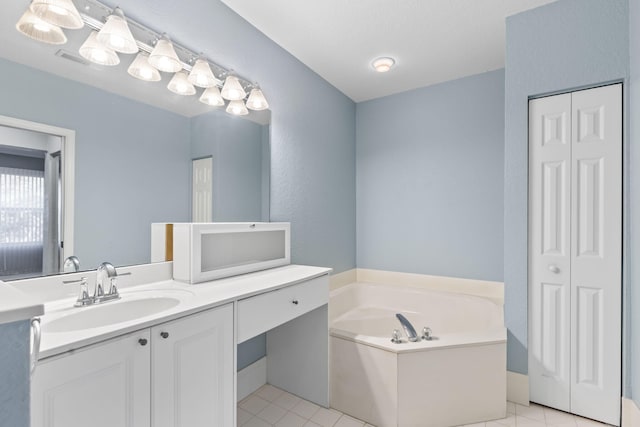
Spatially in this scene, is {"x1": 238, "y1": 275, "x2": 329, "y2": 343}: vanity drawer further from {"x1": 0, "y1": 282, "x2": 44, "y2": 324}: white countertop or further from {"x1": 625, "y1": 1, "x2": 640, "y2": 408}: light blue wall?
{"x1": 625, "y1": 1, "x2": 640, "y2": 408}: light blue wall

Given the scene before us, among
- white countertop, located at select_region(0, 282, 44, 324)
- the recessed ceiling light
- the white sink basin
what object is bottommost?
the white sink basin

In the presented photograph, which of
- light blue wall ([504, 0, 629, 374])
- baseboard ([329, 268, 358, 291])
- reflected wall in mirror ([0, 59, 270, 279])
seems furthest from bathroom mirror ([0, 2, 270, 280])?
light blue wall ([504, 0, 629, 374])

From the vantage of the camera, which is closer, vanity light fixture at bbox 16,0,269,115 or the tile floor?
vanity light fixture at bbox 16,0,269,115

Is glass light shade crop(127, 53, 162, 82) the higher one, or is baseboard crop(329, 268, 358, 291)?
glass light shade crop(127, 53, 162, 82)

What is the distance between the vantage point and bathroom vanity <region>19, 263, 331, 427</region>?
31.5 inches

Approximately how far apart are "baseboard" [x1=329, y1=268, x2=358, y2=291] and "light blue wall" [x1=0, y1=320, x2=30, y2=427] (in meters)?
2.26

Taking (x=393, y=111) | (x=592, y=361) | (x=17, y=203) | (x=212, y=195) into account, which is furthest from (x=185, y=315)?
(x=393, y=111)

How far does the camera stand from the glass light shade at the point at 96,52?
4.14 feet

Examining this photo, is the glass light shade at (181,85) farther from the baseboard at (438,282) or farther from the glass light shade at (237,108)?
the baseboard at (438,282)

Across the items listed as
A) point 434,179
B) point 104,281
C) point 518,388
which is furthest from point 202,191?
point 518,388

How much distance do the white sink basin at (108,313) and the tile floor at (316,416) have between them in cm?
97

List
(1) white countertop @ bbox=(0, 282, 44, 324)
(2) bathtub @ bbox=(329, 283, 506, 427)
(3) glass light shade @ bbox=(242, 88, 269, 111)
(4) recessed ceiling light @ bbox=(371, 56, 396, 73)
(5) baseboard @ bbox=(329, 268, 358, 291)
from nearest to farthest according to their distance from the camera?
(1) white countertop @ bbox=(0, 282, 44, 324)
(2) bathtub @ bbox=(329, 283, 506, 427)
(3) glass light shade @ bbox=(242, 88, 269, 111)
(4) recessed ceiling light @ bbox=(371, 56, 396, 73)
(5) baseboard @ bbox=(329, 268, 358, 291)

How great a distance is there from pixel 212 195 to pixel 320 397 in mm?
1418

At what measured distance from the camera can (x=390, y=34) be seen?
207 cm
